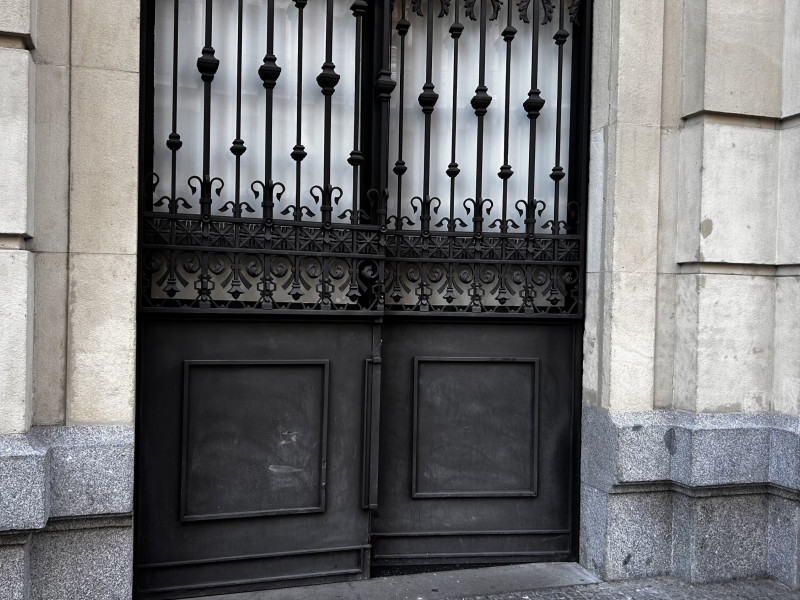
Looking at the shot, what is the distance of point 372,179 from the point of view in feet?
18.2

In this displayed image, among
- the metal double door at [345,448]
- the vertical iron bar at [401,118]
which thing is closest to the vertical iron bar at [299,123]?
the vertical iron bar at [401,118]

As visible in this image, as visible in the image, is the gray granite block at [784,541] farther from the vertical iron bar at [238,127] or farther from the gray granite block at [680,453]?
the vertical iron bar at [238,127]

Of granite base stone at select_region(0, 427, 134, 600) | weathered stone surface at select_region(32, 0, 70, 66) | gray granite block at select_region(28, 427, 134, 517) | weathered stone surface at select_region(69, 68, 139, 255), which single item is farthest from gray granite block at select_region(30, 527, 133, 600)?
weathered stone surface at select_region(32, 0, 70, 66)

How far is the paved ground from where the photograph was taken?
5.27 meters

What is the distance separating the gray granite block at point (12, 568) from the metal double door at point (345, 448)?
2.88 ft

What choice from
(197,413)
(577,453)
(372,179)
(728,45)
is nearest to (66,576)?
(197,413)

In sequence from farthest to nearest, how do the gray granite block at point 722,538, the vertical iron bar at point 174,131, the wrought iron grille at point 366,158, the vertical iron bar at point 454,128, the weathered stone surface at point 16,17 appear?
the vertical iron bar at point 454,128, the gray granite block at point 722,538, the wrought iron grille at point 366,158, the vertical iron bar at point 174,131, the weathered stone surface at point 16,17

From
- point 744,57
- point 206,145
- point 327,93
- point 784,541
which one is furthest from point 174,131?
point 784,541

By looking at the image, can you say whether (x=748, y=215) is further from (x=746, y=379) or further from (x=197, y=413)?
(x=197, y=413)

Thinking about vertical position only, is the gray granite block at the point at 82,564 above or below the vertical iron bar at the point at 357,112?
below

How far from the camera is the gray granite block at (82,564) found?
4484 millimetres

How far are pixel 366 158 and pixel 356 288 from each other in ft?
3.34

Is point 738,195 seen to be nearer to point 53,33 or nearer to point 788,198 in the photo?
point 788,198

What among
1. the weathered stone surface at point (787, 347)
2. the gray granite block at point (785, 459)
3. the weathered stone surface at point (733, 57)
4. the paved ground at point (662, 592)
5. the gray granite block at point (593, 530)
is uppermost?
the weathered stone surface at point (733, 57)
